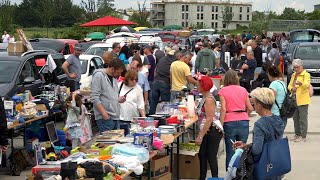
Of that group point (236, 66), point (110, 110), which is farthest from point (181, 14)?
point (110, 110)

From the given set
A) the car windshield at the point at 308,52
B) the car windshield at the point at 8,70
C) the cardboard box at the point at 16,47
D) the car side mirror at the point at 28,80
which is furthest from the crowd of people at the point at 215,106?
the car windshield at the point at 308,52

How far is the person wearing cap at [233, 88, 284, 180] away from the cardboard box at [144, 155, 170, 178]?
234 centimetres

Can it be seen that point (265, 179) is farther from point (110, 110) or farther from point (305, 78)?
point (305, 78)

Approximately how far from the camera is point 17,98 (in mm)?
11070

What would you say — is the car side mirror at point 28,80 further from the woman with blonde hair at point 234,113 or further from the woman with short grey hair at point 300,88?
the woman with short grey hair at point 300,88

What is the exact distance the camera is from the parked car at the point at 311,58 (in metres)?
22.0

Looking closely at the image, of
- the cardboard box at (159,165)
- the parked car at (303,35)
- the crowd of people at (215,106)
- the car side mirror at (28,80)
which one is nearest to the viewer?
the crowd of people at (215,106)

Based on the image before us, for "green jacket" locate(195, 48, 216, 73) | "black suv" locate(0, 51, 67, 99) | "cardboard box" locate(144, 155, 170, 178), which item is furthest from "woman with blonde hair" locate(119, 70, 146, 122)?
"green jacket" locate(195, 48, 216, 73)

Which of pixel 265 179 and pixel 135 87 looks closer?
pixel 265 179

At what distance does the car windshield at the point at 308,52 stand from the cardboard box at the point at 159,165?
15337mm

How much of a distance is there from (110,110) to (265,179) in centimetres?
370

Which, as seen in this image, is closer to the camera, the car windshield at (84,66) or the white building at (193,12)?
the car windshield at (84,66)

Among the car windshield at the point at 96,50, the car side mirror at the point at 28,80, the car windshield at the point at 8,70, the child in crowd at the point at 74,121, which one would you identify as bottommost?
the child in crowd at the point at 74,121

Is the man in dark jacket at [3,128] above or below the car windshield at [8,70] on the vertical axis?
below
